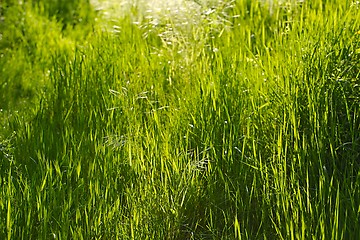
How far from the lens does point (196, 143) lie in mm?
2492

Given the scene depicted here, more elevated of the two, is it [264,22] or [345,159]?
[264,22]

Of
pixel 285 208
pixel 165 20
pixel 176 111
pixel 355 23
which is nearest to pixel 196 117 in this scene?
pixel 176 111

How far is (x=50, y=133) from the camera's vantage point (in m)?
2.76

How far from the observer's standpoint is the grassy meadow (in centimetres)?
212

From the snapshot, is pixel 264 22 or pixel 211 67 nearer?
pixel 211 67

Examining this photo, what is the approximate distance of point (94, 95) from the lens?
→ 3.01 meters

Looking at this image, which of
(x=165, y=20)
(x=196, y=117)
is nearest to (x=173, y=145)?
(x=196, y=117)

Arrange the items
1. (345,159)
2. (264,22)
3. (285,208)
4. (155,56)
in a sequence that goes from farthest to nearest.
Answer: (264,22) → (155,56) → (345,159) → (285,208)

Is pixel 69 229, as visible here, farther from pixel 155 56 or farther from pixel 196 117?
pixel 155 56

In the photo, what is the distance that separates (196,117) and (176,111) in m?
0.17

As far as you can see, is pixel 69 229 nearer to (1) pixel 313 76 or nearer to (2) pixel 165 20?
(1) pixel 313 76

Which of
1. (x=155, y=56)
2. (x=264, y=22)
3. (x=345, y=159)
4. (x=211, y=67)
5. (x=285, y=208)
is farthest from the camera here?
(x=264, y=22)

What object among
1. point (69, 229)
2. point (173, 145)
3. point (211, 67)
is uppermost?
point (211, 67)

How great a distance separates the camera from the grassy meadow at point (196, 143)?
212 centimetres
